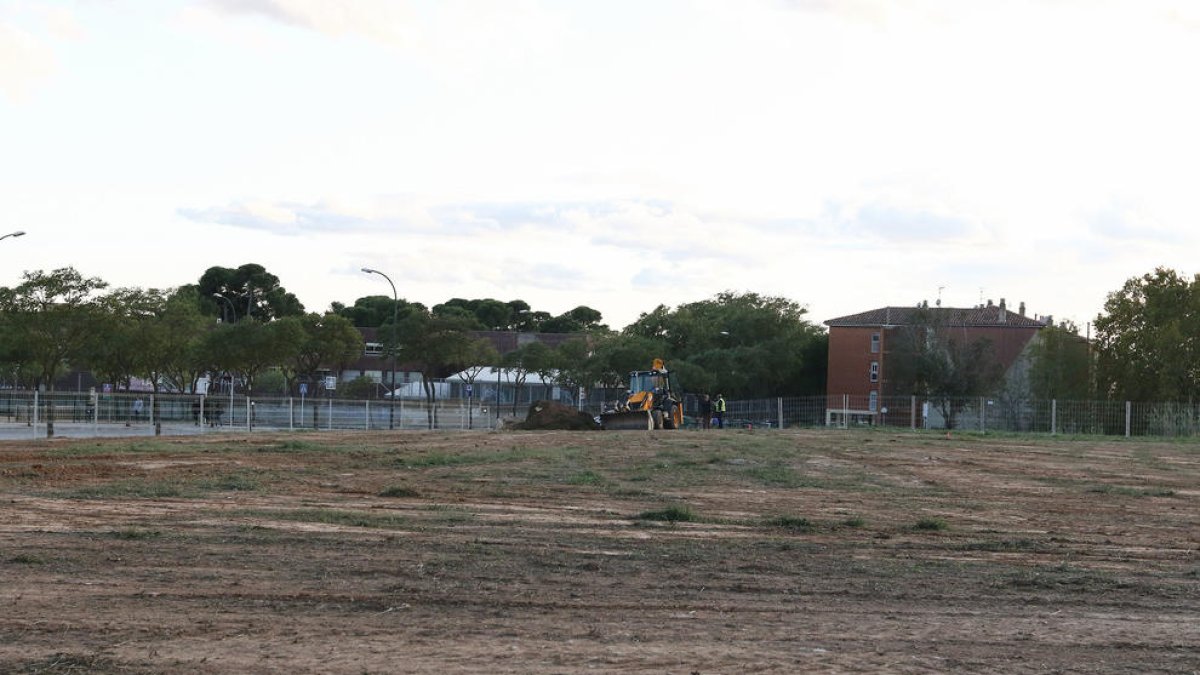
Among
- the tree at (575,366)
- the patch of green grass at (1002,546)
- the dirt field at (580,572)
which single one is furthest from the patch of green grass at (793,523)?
the tree at (575,366)

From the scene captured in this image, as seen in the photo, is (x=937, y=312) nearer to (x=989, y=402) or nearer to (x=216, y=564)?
(x=989, y=402)

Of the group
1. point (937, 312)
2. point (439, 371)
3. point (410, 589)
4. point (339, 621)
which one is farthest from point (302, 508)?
point (439, 371)

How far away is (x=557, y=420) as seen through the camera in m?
51.4

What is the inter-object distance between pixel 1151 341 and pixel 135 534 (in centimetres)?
6273

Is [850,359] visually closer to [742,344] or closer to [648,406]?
[742,344]

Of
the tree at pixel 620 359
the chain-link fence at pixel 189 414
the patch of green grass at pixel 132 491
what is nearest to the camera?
the patch of green grass at pixel 132 491

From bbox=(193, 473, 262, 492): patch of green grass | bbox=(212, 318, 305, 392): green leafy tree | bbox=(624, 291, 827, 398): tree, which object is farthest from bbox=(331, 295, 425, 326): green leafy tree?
bbox=(193, 473, 262, 492): patch of green grass

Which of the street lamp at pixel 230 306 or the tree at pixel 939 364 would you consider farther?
the street lamp at pixel 230 306

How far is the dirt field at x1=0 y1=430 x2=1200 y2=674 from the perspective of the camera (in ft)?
28.3

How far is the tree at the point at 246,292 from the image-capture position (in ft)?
411

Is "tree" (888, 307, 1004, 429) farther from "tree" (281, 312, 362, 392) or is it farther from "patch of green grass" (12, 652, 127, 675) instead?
"patch of green grass" (12, 652, 127, 675)

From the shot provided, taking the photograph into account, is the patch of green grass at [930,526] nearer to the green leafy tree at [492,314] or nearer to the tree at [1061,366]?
the tree at [1061,366]

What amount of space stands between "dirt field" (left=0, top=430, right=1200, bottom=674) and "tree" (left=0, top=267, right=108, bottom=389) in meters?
41.2

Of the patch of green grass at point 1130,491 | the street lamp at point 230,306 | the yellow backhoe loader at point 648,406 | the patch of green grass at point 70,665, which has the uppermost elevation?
the street lamp at point 230,306
